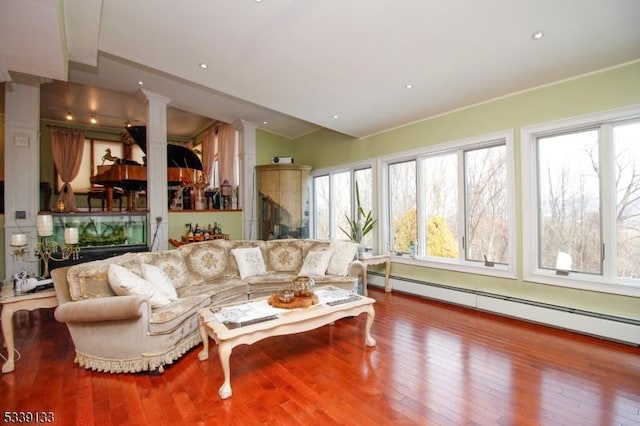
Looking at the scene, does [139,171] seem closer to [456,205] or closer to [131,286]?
[131,286]

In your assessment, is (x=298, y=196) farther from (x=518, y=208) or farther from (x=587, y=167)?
(x=587, y=167)

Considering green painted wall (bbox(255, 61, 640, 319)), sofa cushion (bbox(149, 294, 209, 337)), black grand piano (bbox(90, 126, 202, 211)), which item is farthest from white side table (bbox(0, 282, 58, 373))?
green painted wall (bbox(255, 61, 640, 319))

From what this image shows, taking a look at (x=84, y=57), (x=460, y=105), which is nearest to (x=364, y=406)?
(x=460, y=105)

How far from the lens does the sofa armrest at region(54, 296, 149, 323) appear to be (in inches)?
93.7

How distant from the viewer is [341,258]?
4.27 meters

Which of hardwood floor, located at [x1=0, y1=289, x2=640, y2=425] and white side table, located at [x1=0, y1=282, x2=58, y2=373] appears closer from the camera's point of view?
hardwood floor, located at [x1=0, y1=289, x2=640, y2=425]

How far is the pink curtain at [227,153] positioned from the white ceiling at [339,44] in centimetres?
271

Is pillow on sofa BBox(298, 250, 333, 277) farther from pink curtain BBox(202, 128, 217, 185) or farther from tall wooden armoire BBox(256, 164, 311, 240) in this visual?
pink curtain BBox(202, 128, 217, 185)

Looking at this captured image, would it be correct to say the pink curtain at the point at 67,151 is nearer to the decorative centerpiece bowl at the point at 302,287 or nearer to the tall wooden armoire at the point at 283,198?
the tall wooden armoire at the point at 283,198

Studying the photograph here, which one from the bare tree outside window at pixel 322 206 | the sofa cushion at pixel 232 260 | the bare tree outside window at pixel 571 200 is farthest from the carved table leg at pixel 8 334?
the bare tree outside window at pixel 571 200

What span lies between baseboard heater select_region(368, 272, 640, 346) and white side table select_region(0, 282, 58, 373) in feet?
14.7

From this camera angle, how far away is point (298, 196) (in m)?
6.29

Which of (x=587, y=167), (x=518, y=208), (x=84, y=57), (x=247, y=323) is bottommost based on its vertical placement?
(x=247, y=323)

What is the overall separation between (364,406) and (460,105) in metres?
3.89
